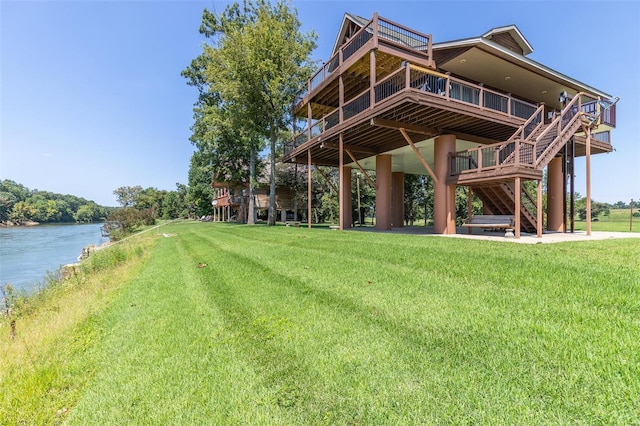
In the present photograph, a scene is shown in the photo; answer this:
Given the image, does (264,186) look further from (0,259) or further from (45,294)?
(45,294)

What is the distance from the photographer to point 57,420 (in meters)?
2.33

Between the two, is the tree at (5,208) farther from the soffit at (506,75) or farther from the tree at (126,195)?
the soffit at (506,75)

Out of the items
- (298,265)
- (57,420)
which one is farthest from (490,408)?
(298,265)

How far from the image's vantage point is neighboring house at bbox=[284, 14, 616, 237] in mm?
9836

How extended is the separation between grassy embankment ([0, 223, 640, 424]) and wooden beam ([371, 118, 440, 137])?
668cm

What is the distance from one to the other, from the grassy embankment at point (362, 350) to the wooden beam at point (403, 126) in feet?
21.9

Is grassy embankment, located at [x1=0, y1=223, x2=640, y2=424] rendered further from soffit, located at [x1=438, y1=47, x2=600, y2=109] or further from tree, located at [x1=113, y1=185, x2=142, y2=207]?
tree, located at [x1=113, y1=185, x2=142, y2=207]

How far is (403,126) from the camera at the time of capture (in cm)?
1116

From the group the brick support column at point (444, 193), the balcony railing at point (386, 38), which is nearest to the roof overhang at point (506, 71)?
the balcony railing at point (386, 38)

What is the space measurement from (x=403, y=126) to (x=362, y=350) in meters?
9.98

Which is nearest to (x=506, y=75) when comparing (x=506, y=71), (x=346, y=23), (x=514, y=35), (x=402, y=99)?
(x=506, y=71)

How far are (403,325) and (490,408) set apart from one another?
4.33ft

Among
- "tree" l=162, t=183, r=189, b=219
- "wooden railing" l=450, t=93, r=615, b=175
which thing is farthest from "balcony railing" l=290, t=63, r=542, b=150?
"tree" l=162, t=183, r=189, b=219

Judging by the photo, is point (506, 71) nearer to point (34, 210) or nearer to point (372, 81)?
point (372, 81)
